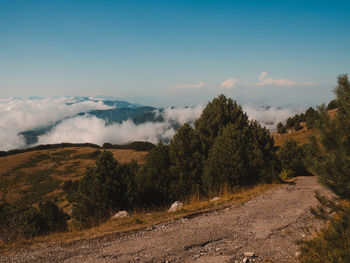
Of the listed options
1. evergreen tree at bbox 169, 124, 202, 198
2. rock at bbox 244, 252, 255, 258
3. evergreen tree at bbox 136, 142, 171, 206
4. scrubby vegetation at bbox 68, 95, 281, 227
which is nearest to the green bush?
scrubby vegetation at bbox 68, 95, 281, 227

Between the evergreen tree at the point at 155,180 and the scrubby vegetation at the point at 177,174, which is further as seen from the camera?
the evergreen tree at the point at 155,180

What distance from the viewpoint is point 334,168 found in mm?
4750

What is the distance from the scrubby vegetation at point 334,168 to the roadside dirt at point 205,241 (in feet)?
3.99

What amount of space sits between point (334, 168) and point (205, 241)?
4511 mm

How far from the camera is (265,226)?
8.09m

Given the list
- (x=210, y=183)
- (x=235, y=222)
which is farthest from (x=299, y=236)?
(x=210, y=183)

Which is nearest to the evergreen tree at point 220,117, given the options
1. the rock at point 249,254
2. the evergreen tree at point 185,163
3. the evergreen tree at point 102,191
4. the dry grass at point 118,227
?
the evergreen tree at point 185,163

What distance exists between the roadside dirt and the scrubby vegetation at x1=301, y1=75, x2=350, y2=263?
3.99 feet

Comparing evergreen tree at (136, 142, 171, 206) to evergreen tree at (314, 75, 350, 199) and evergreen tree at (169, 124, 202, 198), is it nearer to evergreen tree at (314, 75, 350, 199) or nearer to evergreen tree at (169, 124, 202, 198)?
evergreen tree at (169, 124, 202, 198)

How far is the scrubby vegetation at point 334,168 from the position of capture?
4.45 meters

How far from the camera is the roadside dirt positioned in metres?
6.25

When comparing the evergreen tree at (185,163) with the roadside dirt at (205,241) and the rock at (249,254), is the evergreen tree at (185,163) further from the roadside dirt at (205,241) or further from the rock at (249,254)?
the rock at (249,254)

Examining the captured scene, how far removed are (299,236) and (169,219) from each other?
504cm

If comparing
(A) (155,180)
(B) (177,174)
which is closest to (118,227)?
(A) (155,180)
